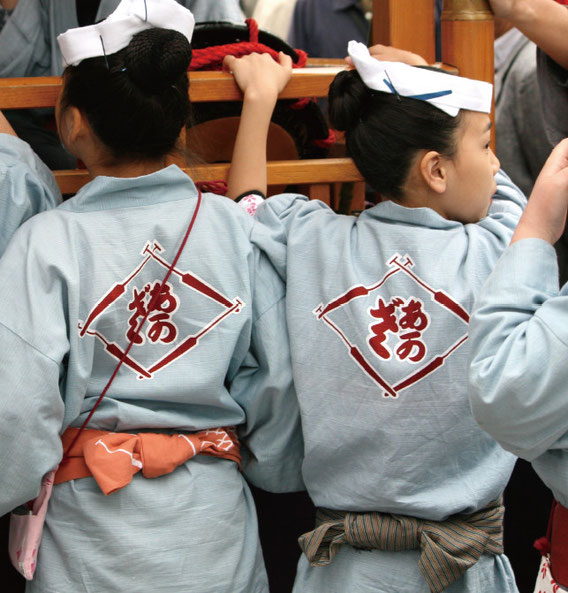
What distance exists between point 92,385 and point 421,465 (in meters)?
0.59

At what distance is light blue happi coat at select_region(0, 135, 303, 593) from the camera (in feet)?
4.53

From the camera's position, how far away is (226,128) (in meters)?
1.89

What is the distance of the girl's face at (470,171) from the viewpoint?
5.02ft

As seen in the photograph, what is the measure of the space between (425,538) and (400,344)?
0.34m

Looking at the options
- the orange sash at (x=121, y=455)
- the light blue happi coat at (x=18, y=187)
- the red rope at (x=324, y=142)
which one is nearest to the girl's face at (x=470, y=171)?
the red rope at (x=324, y=142)

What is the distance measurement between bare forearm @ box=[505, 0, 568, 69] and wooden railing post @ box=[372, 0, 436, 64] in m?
0.19

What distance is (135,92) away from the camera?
1474 millimetres

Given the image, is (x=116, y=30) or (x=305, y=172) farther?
(x=305, y=172)

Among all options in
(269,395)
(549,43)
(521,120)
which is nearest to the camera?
(269,395)

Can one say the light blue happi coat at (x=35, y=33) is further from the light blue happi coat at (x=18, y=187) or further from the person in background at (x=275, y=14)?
the person in background at (x=275, y=14)

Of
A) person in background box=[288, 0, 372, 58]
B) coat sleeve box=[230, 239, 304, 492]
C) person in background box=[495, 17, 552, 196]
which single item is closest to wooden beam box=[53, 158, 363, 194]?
coat sleeve box=[230, 239, 304, 492]

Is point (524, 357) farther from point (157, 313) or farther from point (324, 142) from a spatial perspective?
point (324, 142)

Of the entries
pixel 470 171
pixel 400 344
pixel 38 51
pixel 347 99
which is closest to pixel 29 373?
pixel 400 344

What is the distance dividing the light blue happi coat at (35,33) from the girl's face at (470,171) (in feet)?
3.16
